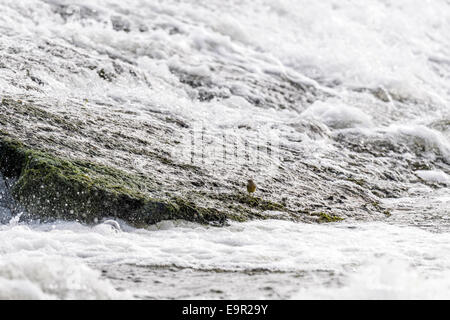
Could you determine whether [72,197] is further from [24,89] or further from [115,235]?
[24,89]

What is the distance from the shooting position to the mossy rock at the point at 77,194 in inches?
160

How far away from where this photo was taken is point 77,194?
4094mm

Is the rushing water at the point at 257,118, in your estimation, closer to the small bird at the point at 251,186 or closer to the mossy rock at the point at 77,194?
the mossy rock at the point at 77,194

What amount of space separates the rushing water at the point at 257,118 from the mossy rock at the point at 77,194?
0.40 feet

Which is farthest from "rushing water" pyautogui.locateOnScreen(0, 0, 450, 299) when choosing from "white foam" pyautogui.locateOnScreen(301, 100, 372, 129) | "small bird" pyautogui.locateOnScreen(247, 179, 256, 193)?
"small bird" pyautogui.locateOnScreen(247, 179, 256, 193)

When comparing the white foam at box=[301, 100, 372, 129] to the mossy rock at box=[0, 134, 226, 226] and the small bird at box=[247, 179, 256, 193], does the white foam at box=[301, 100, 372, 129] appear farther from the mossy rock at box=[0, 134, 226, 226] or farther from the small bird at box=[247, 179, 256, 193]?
the mossy rock at box=[0, 134, 226, 226]

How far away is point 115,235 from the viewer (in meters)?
3.88

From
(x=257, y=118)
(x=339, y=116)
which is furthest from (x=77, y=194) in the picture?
(x=339, y=116)

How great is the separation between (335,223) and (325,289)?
197 cm

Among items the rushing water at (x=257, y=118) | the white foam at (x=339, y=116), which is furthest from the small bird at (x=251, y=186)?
the white foam at (x=339, y=116)

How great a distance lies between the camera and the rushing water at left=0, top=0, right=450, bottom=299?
3045mm

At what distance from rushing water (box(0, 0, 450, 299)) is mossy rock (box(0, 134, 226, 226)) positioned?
0.12 m

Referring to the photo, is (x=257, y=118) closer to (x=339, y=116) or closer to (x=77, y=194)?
(x=339, y=116)

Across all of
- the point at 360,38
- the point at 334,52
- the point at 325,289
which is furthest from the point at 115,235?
the point at 360,38
